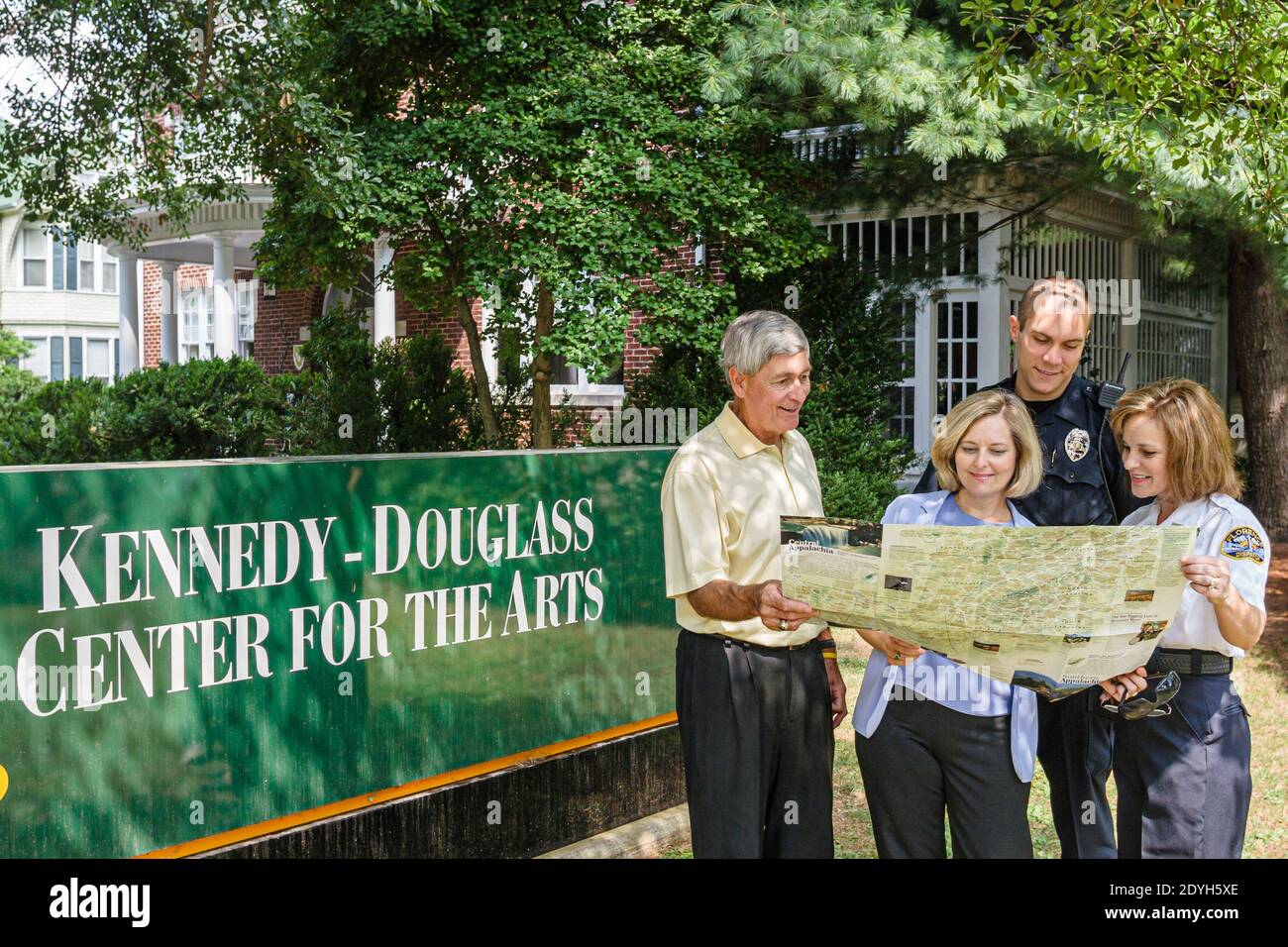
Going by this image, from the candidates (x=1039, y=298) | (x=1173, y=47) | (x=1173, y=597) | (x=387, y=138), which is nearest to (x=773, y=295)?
(x=387, y=138)

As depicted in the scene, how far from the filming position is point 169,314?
22.8 m

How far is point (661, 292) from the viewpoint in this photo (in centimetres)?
1083

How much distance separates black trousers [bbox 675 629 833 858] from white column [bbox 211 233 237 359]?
693 inches

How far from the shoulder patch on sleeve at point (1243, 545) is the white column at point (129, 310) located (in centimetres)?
2122

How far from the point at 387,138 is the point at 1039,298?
7.81 metres

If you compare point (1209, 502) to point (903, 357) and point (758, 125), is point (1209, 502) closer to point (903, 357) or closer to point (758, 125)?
point (758, 125)

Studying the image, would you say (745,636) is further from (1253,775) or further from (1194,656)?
(1253,775)

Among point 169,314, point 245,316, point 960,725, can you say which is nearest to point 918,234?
point 960,725

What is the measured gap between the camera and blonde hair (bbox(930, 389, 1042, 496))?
3086 mm

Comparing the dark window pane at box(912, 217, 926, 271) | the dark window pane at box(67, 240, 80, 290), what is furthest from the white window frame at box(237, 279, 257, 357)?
the dark window pane at box(67, 240, 80, 290)

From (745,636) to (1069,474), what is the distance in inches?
40.2

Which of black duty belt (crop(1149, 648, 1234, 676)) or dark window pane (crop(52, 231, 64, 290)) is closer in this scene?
black duty belt (crop(1149, 648, 1234, 676))

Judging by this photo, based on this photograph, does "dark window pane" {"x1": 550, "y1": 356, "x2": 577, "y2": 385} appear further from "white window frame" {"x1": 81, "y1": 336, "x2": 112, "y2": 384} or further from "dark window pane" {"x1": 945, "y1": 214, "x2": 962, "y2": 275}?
"white window frame" {"x1": 81, "y1": 336, "x2": 112, "y2": 384}

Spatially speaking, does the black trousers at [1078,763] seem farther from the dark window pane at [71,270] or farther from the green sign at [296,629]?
the dark window pane at [71,270]
